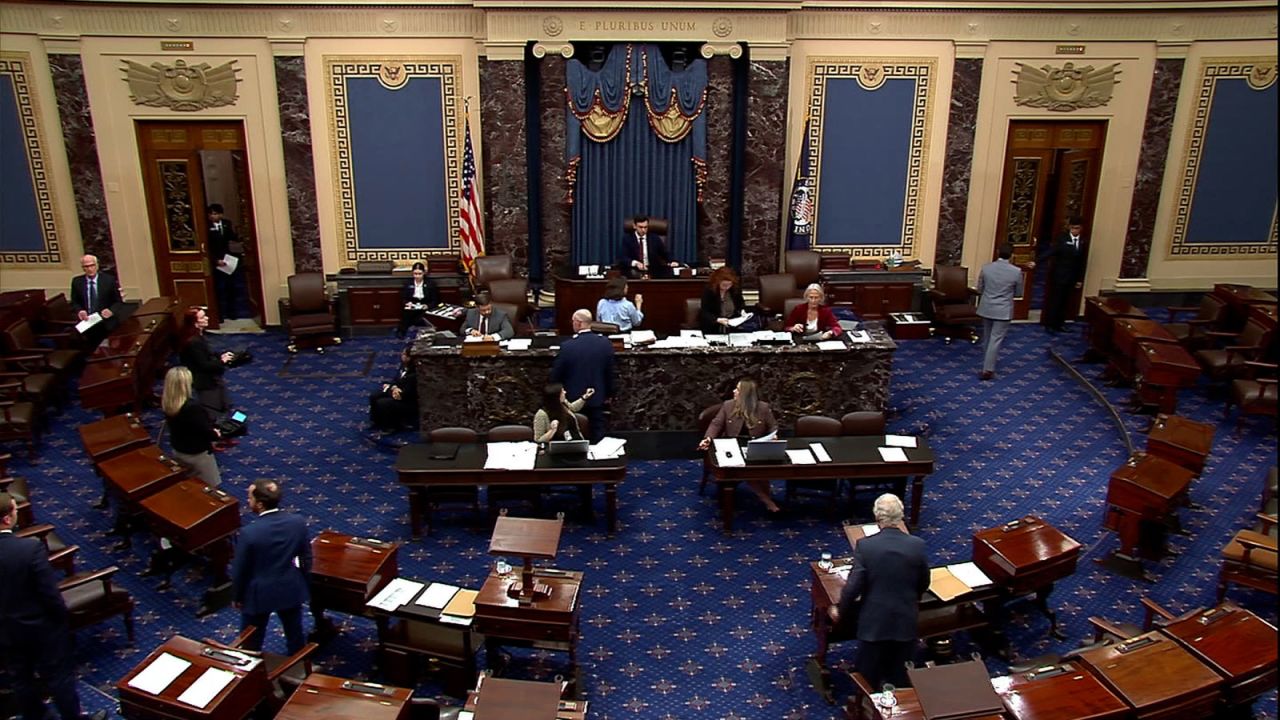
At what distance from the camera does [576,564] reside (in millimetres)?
7562

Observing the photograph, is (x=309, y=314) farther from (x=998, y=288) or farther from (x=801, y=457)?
(x=998, y=288)

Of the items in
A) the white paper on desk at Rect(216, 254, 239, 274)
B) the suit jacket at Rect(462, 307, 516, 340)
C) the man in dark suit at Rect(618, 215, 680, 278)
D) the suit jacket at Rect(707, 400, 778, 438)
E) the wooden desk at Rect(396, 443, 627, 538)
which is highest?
the man in dark suit at Rect(618, 215, 680, 278)

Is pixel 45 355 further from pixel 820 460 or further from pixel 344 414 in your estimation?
pixel 820 460

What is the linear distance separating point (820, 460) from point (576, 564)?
2044mm

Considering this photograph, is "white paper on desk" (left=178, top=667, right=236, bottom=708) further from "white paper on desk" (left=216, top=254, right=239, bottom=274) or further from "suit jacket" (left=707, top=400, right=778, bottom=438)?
"white paper on desk" (left=216, top=254, right=239, bottom=274)

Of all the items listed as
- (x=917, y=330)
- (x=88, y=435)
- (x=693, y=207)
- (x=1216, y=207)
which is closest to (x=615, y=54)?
(x=693, y=207)

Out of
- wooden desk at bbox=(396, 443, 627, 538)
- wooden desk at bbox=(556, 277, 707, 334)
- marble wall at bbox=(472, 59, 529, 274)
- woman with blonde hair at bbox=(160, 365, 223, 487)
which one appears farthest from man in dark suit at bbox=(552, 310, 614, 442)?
marble wall at bbox=(472, 59, 529, 274)

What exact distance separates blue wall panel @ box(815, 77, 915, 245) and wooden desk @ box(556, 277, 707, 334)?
98.1 inches

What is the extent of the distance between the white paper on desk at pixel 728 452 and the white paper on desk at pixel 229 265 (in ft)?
24.4

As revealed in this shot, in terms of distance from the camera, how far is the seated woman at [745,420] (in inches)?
316

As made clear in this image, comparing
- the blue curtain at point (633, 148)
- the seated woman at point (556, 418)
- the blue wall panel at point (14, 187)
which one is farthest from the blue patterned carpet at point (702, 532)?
the blue wall panel at point (14, 187)

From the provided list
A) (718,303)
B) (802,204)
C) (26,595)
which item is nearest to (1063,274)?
(802,204)

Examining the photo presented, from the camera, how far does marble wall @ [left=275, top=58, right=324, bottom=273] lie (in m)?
12.1

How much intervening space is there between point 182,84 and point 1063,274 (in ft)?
36.3
